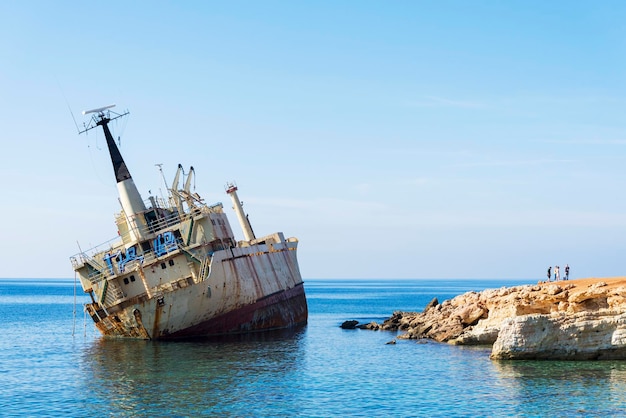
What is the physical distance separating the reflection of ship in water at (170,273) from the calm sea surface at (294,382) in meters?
1.49

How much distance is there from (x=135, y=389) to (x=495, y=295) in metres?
22.4

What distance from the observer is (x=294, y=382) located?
2717 cm

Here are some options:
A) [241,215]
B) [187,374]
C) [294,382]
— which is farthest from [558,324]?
[241,215]

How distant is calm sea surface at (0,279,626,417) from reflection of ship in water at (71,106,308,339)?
1492mm

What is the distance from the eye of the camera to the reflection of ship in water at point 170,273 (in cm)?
3578

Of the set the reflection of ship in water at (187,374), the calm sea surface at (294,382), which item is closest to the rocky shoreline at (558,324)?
the calm sea surface at (294,382)

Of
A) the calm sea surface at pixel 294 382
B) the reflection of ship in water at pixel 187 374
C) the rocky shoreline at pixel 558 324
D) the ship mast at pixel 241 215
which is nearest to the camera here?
the calm sea surface at pixel 294 382

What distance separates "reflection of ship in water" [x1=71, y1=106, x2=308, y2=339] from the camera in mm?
35781

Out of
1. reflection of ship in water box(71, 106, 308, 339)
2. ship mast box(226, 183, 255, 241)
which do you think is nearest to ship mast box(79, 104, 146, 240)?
reflection of ship in water box(71, 106, 308, 339)

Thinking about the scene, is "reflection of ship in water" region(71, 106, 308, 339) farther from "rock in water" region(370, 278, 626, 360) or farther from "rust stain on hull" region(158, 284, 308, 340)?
"rock in water" region(370, 278, 626, 360)

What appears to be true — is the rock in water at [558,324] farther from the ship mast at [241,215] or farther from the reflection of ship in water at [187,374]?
the ship mast at [241,215]

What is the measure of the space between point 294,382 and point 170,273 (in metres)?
12.1

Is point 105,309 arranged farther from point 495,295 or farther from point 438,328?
point 495,295

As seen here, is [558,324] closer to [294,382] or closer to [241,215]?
[294,382]
